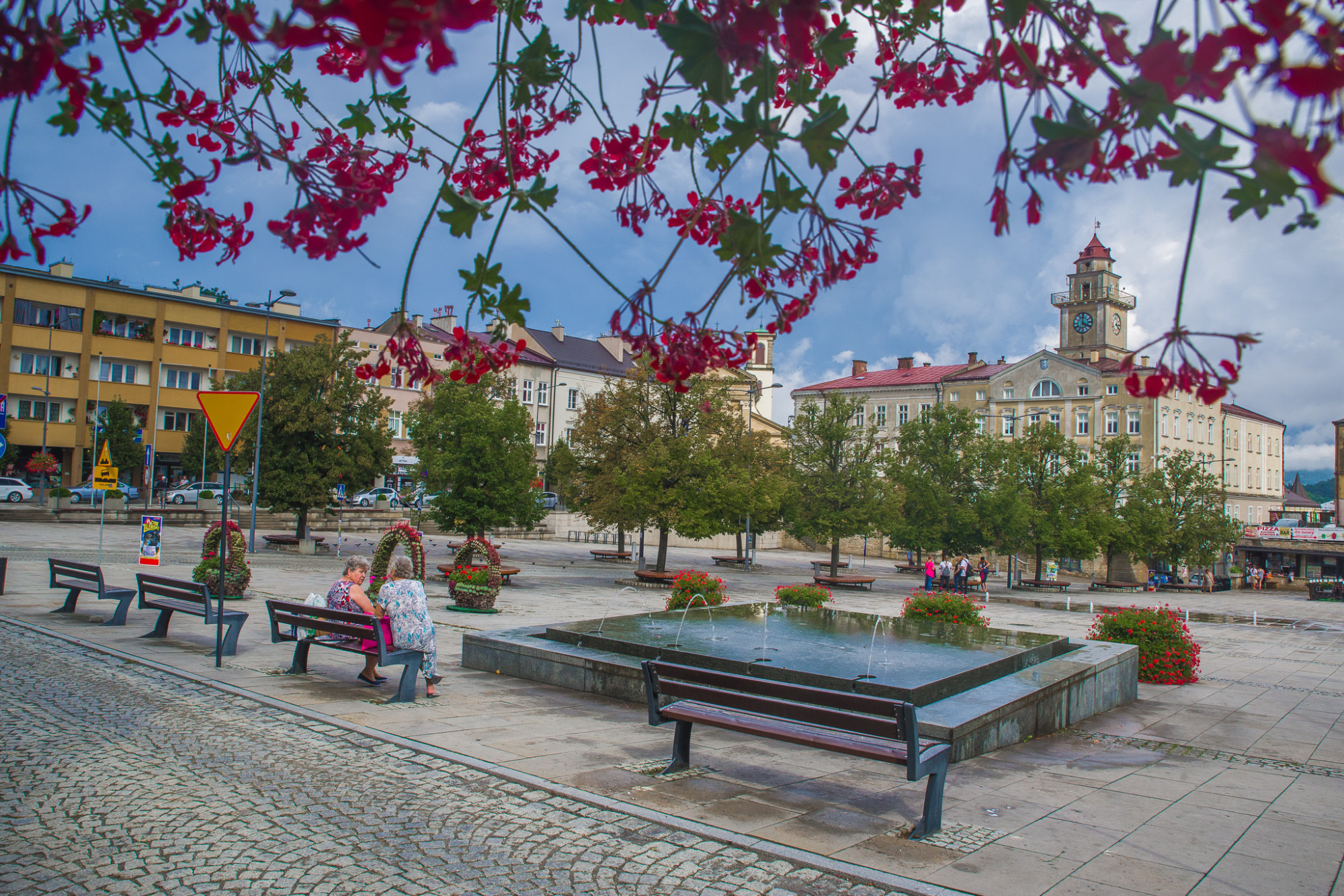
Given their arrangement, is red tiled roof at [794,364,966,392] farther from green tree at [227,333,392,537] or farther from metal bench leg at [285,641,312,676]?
metal bench leg at [285,641,312,676]

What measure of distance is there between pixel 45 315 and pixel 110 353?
409 cm

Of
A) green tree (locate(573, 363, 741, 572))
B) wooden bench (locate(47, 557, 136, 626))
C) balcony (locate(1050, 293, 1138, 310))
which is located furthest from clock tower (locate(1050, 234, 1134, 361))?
wooden bench (locate(47, 557, 136, 626))

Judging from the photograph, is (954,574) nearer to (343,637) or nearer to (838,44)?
(343,637)

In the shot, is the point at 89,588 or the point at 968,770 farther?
the point at 89,588

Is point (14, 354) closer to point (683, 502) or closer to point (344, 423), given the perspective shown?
point (344, 423)

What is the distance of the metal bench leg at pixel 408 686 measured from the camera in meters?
8.89

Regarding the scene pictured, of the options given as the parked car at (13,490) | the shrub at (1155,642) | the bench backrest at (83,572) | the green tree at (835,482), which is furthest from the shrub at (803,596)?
the parked car at (13,490)

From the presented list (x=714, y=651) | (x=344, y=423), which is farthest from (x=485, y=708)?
(x=344, y=423)

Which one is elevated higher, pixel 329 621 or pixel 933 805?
pixel 329 621

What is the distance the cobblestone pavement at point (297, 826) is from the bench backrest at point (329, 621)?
1536 mm

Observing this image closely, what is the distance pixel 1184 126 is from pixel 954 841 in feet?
14.6

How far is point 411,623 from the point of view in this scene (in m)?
9.21

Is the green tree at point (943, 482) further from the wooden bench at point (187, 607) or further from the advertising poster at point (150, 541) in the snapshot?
the wooden bench at point (187, 607)

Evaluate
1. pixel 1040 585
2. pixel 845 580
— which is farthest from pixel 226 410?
pixel 1040 585
